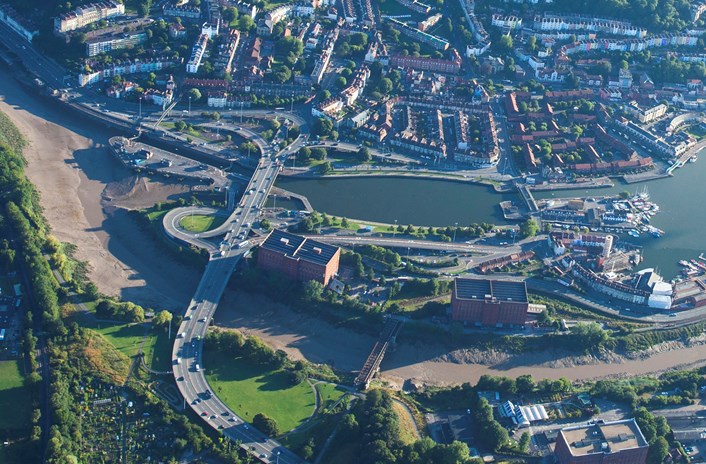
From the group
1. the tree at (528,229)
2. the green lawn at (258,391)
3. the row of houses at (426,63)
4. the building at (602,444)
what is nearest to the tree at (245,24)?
the row of houses at (426,63)

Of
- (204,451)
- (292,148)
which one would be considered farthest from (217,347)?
(292,148)

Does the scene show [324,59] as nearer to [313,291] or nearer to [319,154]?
[319,154]

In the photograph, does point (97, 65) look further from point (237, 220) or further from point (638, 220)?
point (638, 220)

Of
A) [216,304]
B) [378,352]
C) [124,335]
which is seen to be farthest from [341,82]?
[124,335]

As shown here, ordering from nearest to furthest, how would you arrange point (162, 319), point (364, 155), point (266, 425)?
point (266, 425) → point (162, 319) → point (364, 155)

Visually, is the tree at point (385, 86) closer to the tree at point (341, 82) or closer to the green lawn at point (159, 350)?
the tree at point (341, 82)

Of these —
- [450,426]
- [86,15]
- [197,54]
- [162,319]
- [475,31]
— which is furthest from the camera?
[475,31]
